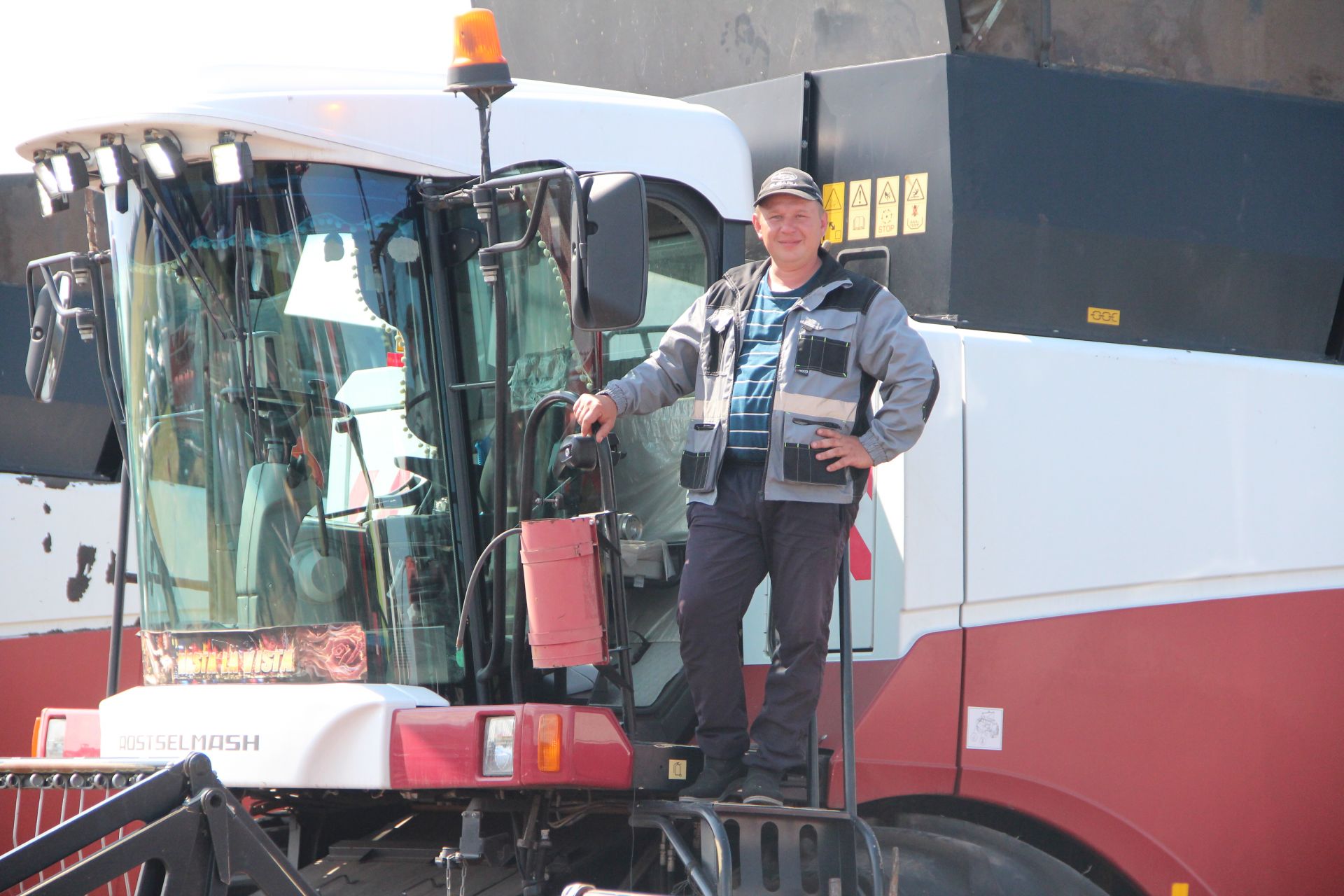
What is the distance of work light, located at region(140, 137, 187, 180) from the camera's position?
3.17 metres

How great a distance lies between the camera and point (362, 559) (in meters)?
3.25

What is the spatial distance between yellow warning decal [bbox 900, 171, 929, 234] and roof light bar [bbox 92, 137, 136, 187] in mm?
2087

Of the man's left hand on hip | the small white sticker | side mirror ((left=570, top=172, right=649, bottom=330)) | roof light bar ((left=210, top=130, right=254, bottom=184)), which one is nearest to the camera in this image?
side mirror ((left=570, top=172, right=649, bottom=330))

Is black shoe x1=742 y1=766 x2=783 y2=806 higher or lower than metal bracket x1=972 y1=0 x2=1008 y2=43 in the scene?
lower

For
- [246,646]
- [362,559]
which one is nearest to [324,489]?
[362,559]

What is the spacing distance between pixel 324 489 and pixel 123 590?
3.59 feet

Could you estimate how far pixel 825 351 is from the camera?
329 centimetres

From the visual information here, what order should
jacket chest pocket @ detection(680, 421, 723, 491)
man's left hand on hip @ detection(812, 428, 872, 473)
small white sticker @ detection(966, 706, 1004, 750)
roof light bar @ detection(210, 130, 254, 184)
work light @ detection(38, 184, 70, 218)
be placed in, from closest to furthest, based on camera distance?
roof light bar @ detection(210, 130, 254, 184) < man's left hand on hip @ detection(812, 428, 872, 473) < jacket chest pocket @ detection(680, 421, 723, 491) < work light @ detection(38, 184, 70, 218) < small white sticker @ detection(966, 706, 1004, 750)

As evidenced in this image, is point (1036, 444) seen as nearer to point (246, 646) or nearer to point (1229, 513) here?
point (1229, 513)

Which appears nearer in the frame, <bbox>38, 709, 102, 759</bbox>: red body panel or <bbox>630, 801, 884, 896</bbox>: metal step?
<bbox>630, 801, 884, 896</bbox>: metal step

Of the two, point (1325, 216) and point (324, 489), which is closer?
point (324, 489)

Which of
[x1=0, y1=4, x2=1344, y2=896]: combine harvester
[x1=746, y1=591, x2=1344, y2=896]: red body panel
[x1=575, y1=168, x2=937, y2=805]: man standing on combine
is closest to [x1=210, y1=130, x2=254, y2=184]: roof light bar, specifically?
[x1=0, y1=4, x2=1344, y2=896]: combine harvester

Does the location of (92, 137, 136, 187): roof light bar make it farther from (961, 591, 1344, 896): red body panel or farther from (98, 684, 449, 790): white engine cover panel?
(961, 591, 1344, 896): red body panel

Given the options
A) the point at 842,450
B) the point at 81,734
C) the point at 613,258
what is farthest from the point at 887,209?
the point at 81,734
